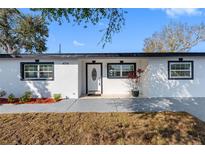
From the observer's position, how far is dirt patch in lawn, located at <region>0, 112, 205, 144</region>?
20.2 ft

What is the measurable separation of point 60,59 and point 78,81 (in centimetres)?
175

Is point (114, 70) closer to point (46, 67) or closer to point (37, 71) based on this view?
point (46, 67)

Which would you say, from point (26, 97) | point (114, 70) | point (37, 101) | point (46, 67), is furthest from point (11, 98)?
point (114, 70)

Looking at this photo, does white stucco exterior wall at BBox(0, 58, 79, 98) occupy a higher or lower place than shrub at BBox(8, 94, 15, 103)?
higher

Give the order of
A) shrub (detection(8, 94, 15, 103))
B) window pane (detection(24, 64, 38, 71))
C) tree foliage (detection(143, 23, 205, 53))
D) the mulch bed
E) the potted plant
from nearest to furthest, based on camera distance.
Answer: the mulch bed
shrub (detection(8, 94, 15, 103))
window pane (detection(24, 64, 38, 71))
the potted plant
tree foliage (detection(143, 23, 205, 53))

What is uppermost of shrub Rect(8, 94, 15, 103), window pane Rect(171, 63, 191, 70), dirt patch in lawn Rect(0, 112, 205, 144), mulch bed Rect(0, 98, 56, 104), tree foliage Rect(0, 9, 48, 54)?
tree foliage Rect(0, 9, 48, 54)

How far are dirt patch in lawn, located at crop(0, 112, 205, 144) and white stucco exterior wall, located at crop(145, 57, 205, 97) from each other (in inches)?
175

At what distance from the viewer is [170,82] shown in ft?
42.1

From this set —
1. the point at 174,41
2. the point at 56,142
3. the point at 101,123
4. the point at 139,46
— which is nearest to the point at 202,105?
the point at 101,123

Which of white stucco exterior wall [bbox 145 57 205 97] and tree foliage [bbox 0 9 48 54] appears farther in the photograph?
tree foliage [bbox 0 9 48 54]

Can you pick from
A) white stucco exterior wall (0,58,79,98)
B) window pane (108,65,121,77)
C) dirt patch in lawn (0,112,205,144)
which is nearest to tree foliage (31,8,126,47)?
dirt patch in lawn (0,112,205,144)

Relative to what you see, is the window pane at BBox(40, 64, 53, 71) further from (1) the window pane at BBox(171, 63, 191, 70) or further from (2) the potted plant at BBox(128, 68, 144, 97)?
(1) the window pane at BBox(171, 63, 191, 70)

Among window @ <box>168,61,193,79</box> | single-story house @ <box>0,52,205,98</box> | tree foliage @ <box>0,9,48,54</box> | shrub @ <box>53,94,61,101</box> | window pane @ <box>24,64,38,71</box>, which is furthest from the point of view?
tree foliage @ <box>0,9,48,54</box>

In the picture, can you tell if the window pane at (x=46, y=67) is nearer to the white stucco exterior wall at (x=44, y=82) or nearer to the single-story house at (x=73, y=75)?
the single-story house at (x=73, y=75)
